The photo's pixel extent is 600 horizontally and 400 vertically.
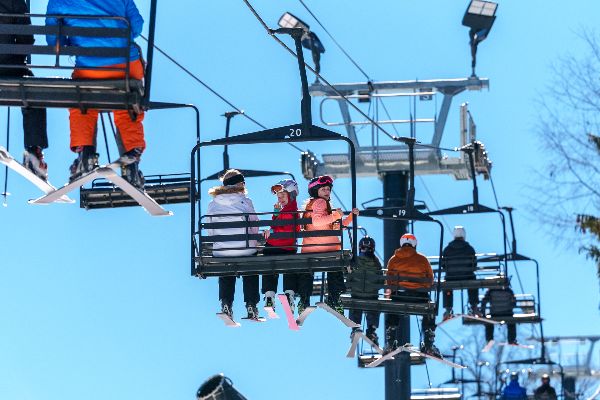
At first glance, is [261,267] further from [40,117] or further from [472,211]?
[472,211]

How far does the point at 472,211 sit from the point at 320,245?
1101 centimetres

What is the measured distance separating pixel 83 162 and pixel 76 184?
43 centimetres

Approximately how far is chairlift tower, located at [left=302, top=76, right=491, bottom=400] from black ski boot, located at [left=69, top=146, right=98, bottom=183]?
19568 millimetres

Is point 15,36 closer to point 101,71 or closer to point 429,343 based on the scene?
point 101,71

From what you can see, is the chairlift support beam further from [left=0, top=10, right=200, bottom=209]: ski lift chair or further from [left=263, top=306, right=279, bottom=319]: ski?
[left=0, top=10, right=200, bottom=209]: ski lift chair

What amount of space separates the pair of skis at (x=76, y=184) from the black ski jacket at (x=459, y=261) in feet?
38.9

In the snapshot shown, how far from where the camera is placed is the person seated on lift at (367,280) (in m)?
28.5

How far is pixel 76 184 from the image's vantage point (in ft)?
67.5

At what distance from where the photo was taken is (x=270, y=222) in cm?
2314

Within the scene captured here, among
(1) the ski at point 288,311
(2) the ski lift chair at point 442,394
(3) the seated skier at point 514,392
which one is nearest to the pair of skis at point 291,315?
(1) the ski at point 288,311

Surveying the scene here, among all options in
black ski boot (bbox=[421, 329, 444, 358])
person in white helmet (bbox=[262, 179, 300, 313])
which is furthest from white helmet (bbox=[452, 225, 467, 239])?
person in white helmet (bbox=[262, 179, 300, 313])

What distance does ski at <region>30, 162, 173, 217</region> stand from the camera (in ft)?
67.2

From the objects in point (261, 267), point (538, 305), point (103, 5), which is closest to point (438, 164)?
point (538, 305)

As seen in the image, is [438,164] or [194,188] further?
[438,164]
